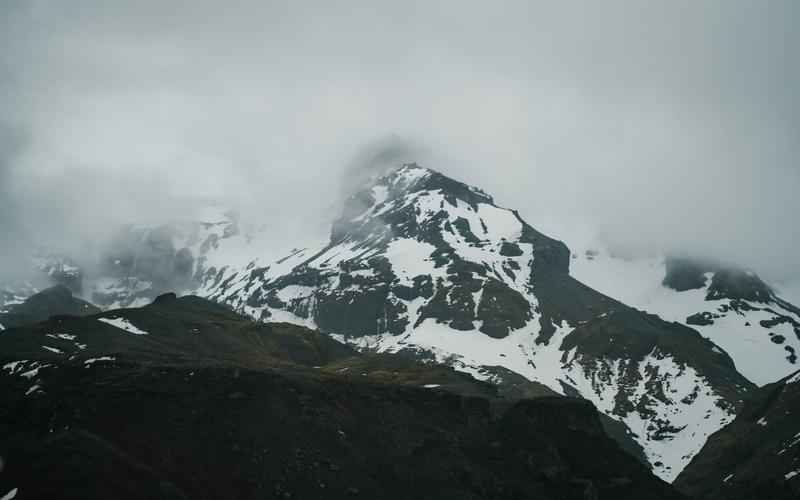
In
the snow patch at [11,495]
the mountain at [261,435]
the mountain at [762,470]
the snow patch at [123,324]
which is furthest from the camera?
the snow patch at [123,324]

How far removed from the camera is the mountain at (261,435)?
90875mm

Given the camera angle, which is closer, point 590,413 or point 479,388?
point 590,413

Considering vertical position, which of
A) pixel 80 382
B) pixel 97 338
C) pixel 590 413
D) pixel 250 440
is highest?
pixel 97 338

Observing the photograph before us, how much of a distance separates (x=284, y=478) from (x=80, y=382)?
38948 millimetres

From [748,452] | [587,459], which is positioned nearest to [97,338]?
[587,459]

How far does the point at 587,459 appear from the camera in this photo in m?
143

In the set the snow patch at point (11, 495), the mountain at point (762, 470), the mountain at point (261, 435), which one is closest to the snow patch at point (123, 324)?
the mountain at point (261, 435)

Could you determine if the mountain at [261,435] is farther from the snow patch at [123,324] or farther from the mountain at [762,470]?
the mountain at [762,470]

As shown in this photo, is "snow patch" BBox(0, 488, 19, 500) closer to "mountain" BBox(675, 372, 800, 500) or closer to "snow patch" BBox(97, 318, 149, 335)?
"snow patch" BBox(97, 318, 149, 335)

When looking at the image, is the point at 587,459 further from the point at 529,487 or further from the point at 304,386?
the point at 304,386

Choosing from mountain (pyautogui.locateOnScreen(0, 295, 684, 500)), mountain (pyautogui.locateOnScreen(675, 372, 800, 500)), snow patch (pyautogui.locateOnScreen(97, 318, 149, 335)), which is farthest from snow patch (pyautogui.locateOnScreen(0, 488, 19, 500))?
mountain (pyautogui.locateOnScreen(675, 372, 800, 500))

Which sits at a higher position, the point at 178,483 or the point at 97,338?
the point at 97,338

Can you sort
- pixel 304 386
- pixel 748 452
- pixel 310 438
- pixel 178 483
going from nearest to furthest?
pixel 178 483
pixel 310 438
pixel 304 386
pixel 748 452

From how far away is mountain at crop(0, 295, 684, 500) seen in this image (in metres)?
90.9
